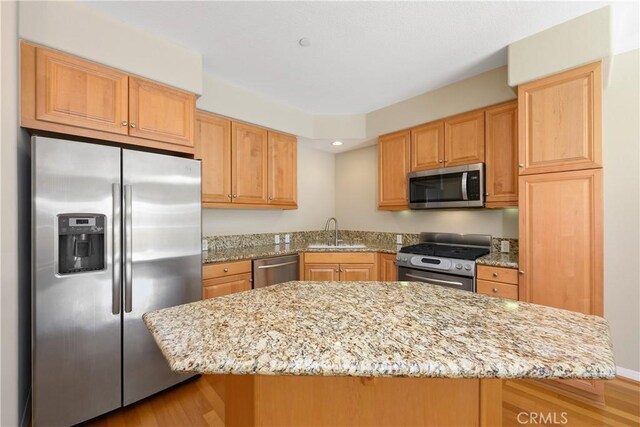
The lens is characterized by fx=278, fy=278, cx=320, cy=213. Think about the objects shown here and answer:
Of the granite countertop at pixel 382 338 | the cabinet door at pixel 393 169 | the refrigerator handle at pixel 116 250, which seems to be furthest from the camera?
the cabinet door at pixel 393 169

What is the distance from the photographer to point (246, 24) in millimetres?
1965

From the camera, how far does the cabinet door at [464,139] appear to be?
270cm

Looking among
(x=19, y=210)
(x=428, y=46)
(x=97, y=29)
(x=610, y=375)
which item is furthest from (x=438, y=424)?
(x=97, y=29)

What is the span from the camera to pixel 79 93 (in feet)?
5.88

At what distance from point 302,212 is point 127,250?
8.07 feet

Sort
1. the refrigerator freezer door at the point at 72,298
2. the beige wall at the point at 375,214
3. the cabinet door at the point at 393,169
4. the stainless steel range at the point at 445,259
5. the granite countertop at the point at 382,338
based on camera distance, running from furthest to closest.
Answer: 1. the cabinet door at the point at 393,169
2. the beige wall at the point at 375,214
3. the stainless steel range at the point at 445,259
4. the refrigerator freezer door at the point at 72,298
5. the granite countertop at the point at 382,338

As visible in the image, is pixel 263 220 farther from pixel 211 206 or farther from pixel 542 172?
pixel 542 172

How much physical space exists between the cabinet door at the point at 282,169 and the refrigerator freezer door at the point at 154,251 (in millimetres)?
1232

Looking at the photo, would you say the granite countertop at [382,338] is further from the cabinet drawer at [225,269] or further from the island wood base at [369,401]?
the cabinet drawer at [225,269]

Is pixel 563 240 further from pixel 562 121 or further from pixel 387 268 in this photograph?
pixel 387 268

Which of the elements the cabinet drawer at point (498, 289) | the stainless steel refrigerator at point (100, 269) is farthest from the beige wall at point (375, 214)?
the stainless steel refrigerator at point (100, 269)

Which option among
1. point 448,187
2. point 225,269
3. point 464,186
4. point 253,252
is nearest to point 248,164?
point 253,252

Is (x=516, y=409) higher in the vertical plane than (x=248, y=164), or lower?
lower

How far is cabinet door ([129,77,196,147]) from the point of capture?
2020 millimetres
